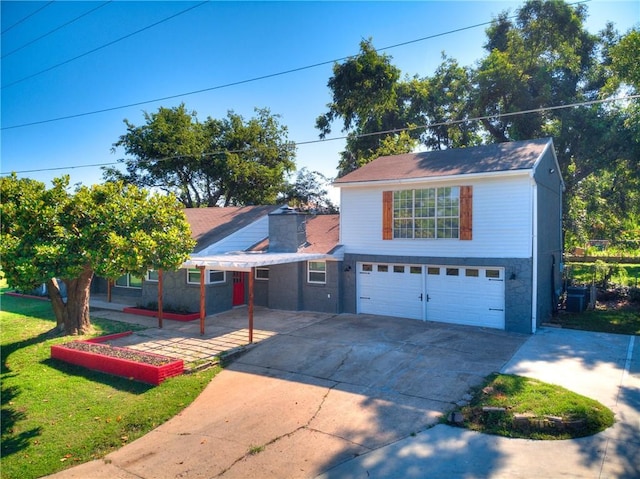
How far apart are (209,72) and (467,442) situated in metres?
14.8

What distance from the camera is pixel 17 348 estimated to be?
39.4 feet

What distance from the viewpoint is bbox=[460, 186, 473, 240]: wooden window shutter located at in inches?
537

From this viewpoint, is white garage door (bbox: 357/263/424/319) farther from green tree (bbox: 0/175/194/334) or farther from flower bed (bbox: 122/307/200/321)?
green tree (bbox: 0/175/194/334)

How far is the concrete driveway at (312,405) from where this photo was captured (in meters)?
6.23

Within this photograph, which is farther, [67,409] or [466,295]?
[466,295]

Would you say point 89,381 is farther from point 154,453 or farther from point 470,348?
point 470,348

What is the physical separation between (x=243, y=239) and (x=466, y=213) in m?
9.26

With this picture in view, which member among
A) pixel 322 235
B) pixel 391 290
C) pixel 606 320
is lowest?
pixel 606 320

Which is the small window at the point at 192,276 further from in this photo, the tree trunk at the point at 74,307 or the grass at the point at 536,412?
the grass at the point at 536,412

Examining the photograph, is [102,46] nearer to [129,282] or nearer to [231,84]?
[231,84]

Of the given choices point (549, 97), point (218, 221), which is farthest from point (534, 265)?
point (549, 97)

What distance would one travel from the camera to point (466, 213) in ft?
44.9

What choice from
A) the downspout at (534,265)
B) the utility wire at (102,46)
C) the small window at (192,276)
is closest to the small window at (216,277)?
the small window at (192,276)

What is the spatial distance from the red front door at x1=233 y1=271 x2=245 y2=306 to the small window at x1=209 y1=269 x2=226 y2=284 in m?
0.91
